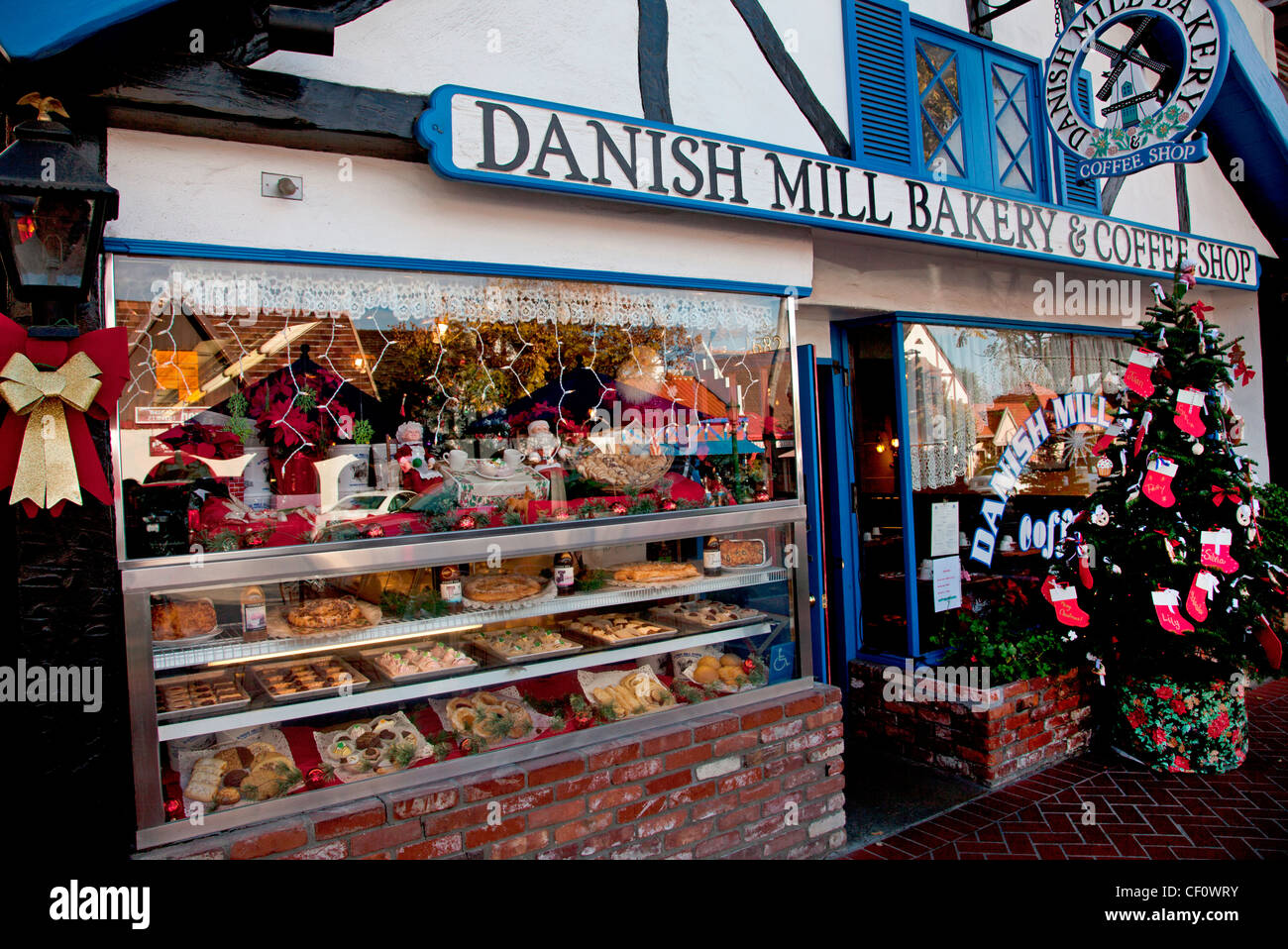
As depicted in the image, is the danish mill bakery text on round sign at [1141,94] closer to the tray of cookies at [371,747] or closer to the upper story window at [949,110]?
the upper story window at [949,110]

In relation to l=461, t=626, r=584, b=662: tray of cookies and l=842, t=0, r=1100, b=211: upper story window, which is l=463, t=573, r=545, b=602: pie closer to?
l=461, t=626, r=584, b=662: tray of cookies

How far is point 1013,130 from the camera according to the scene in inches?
260

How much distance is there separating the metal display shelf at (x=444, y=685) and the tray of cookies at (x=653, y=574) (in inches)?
12.3

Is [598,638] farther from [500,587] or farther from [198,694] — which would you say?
[198,694]

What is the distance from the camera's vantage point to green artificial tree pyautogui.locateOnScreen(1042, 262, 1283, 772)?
17.4 ft

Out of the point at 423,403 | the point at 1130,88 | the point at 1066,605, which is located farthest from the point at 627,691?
the point at 1130,88

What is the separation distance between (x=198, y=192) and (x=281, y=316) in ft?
1.84

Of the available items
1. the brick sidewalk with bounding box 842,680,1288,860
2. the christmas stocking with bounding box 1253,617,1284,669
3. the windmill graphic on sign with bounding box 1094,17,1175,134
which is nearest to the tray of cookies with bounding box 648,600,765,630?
the brick sidewalk with bounding box 842,680,1288,860

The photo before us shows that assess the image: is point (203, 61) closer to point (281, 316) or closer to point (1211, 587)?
point (281, 316)

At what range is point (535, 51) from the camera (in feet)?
13.3

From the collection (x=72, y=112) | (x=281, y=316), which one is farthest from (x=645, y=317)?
(x=72, y=112)
